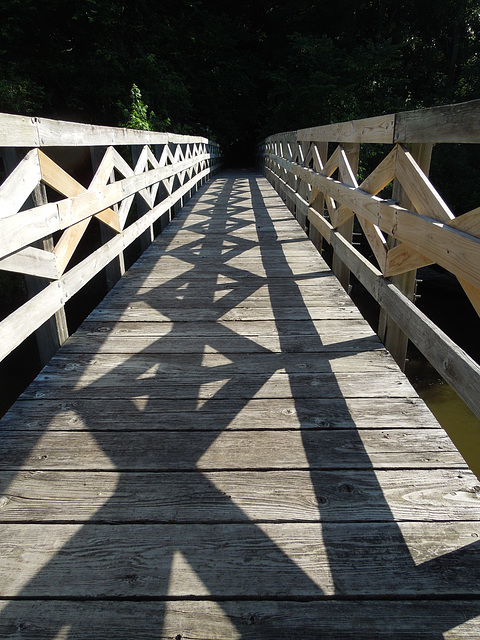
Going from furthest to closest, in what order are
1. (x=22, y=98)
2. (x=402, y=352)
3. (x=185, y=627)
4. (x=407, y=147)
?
(x=22, y=98), (x=402, y=352), (x=407, y=147), (x=185, y=627)

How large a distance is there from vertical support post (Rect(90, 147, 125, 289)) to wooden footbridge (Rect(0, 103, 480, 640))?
51 millimetres

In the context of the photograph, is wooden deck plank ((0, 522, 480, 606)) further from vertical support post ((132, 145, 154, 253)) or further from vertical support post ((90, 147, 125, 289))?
vertical support post ((132, 145, 154, 253))

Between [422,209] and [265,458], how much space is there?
1330 millimetres

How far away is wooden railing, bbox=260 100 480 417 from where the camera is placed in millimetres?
1742

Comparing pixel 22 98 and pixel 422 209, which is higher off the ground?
pixel 22 98

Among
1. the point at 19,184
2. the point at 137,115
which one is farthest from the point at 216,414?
the point at 137,115

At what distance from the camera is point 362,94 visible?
20953 mm

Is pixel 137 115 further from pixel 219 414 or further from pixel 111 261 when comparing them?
pixel 219 414

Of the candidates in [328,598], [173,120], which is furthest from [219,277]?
[173,120]

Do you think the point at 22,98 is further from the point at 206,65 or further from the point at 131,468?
the point at 131,468

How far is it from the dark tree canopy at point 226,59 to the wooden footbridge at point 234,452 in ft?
43.7

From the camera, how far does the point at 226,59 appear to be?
939 inches

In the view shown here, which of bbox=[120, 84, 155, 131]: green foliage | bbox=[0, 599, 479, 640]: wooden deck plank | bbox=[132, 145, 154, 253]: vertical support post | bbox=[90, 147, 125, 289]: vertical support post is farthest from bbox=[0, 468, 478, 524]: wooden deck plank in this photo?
bbox=[120, 84, 155, 131]: green foliage

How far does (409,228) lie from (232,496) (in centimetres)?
152
